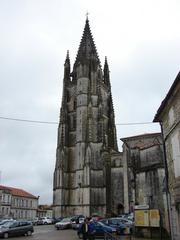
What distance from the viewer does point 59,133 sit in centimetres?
5275

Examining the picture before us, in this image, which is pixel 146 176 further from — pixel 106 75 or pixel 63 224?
pixel 106 75

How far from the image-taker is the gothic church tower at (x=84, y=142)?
45.6 metres

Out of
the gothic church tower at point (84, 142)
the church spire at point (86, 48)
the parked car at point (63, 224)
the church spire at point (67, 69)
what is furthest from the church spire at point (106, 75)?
the parked car at point (63, 224)

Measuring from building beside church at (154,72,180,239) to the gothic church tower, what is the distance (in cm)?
3096

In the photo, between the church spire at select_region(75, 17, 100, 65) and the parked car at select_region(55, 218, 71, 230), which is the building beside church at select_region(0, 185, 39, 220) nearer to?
the church spire at select_region(75, 17, 100, 65)

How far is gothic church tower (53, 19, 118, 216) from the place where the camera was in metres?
45.6

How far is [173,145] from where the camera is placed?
45.2 feet

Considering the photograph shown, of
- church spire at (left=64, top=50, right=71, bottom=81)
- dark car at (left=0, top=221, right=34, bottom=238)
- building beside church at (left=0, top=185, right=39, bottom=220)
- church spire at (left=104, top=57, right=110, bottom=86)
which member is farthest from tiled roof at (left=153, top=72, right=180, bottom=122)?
building beside church at (left=0, top=185, right=39, bottom=220)

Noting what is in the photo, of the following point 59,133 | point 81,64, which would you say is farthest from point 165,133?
point 81,64

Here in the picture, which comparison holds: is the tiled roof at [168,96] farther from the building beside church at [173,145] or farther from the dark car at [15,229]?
the dark car at [15,229]

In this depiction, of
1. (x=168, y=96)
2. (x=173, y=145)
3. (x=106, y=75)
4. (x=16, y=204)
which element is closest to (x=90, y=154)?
(x=106, y=75)

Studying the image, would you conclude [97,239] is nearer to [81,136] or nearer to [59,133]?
[81,136]

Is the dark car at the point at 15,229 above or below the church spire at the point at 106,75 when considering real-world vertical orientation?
below

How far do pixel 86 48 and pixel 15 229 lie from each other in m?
42.9
